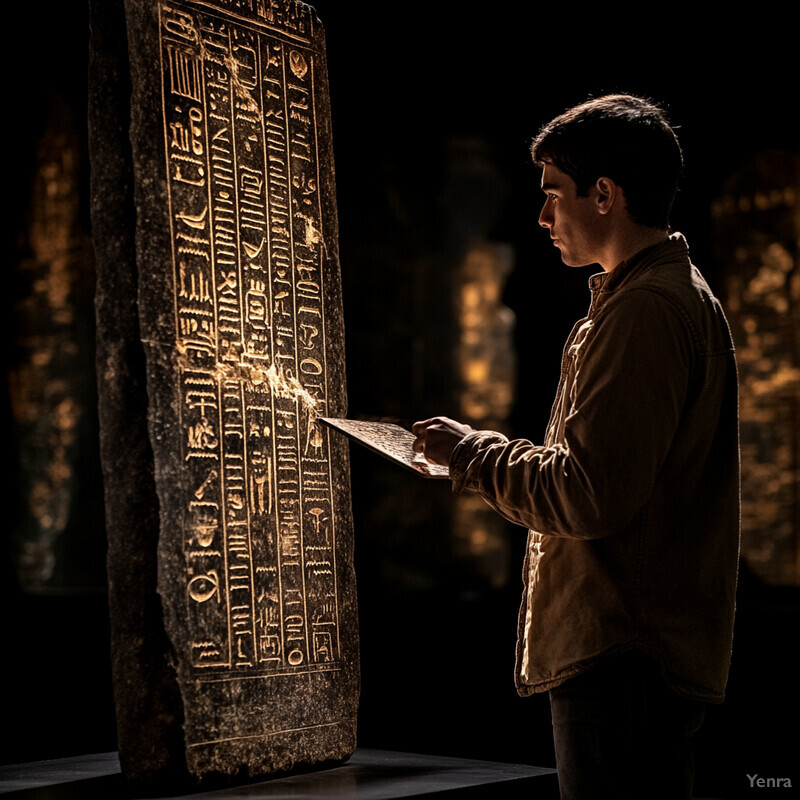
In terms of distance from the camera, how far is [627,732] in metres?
2.10

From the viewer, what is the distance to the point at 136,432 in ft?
9.37

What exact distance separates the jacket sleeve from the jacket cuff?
86 millimetres

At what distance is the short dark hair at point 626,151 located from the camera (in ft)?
7.23

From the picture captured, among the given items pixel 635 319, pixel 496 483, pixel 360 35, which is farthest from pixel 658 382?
pixel 360 35

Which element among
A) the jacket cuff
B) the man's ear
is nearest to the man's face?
the man's ear

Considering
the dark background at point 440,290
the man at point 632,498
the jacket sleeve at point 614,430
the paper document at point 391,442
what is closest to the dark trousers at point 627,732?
the man at point 632,498

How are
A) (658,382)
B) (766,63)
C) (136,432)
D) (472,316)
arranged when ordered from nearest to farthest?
1. (658,382)
2. (136,432)
3. (766,63)
4. (472,316)

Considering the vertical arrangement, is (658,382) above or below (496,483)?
above

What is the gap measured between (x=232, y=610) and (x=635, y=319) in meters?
1.34

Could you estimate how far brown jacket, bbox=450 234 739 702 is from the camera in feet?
6.73

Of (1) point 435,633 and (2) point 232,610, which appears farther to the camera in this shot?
(1) point 435,633

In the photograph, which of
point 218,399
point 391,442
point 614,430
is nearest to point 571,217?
point 614,430

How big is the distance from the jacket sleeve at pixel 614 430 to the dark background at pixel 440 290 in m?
2.67

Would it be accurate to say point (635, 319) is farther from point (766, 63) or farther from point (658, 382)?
point (766, 63)
